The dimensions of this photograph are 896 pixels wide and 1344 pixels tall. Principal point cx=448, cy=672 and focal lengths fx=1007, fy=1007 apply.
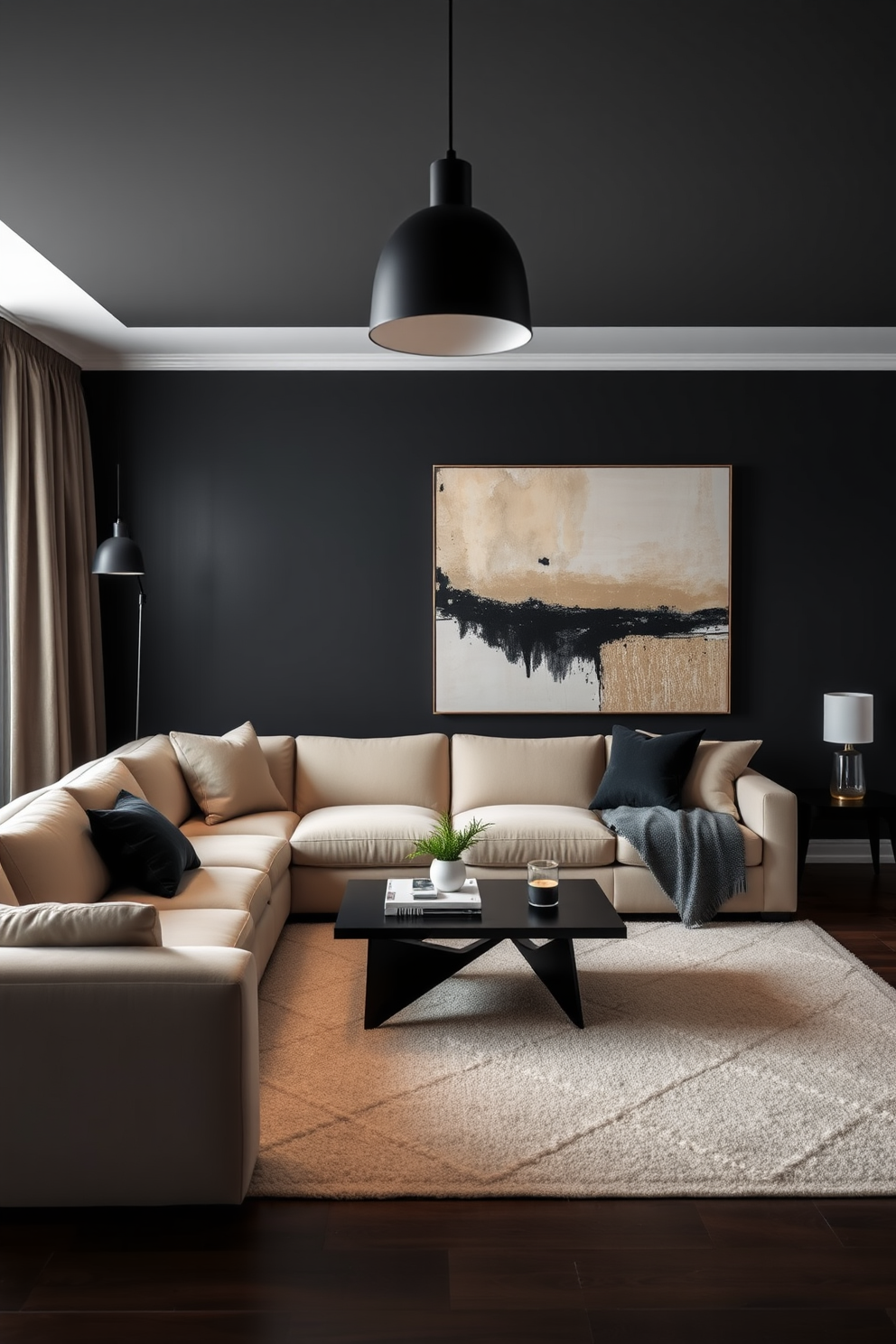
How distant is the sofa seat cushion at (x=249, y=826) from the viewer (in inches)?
180

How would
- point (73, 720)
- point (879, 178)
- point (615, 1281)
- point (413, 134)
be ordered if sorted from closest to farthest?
point (615, 1281)
point (413, 134)
point (879, 178)
point (73, 720)

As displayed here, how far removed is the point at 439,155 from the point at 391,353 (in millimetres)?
2340

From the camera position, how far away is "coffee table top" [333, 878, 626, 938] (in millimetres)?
3355

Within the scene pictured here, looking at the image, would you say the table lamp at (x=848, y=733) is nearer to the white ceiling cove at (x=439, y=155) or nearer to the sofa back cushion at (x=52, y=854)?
the white ceiling cove at (x=439, y=155)

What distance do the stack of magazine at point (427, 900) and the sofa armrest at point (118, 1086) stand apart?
126cm

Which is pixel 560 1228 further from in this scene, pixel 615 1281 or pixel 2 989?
pixel 2 989

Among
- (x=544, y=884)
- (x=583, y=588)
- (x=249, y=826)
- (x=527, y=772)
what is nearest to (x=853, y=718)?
(x=583, y=588)

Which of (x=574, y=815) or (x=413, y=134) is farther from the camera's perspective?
(x=574, y=815)

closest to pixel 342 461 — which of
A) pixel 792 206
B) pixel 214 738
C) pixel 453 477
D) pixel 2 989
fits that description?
pixel 453 477

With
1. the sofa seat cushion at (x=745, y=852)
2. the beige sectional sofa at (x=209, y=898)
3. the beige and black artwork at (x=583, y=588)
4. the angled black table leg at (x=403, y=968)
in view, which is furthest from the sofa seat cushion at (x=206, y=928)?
the beige and black artwork at (x=583, y=588)

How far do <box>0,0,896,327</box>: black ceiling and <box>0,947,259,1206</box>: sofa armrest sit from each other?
2.29 metres

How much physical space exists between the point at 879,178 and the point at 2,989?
3561mm

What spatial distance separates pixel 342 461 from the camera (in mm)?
5605

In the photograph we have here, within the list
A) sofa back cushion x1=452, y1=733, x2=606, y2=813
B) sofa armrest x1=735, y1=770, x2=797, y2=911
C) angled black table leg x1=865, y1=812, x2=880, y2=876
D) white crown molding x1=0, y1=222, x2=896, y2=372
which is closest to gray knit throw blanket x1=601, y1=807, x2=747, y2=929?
sofa armrest x1=735, y1=770, x2=797, y2=911
